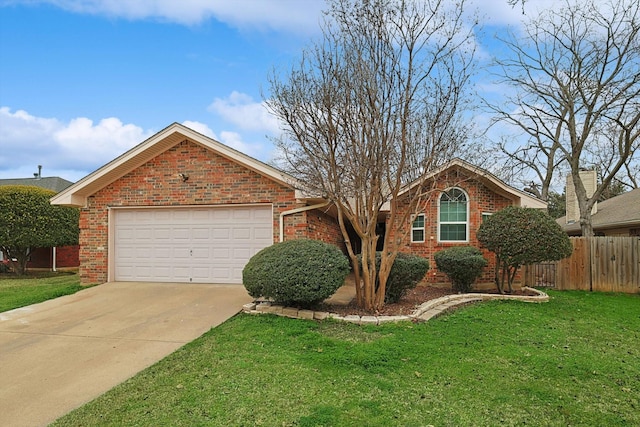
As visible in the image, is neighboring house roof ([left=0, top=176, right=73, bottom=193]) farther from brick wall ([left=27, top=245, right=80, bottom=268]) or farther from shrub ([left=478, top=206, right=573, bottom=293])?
shrub ([left=478, top=206, right=573, bottom=293])

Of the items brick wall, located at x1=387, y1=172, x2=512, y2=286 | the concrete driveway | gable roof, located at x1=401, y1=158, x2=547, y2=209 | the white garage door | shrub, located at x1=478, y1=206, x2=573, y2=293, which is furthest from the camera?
brick wall, located at x1=387, y1=172, x2=512, y2=286

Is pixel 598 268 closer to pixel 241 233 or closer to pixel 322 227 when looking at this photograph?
pixel 322 227

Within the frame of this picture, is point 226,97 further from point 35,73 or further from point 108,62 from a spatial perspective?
point 35,73

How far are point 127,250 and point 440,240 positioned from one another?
9228 millimetres

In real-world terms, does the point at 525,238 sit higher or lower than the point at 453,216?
lower

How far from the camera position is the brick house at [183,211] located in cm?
1094

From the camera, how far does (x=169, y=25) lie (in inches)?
434

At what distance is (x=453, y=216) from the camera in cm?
1327

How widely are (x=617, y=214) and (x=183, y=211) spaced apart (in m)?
16.9

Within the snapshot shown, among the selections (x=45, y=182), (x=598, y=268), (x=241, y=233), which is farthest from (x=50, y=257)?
(x=598, y=268)

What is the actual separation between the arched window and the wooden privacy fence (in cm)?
238

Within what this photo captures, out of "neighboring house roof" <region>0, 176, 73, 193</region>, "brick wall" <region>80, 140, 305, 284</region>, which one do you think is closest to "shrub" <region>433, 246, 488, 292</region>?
"brick wall" <region>80, 140, 305, 284</region>

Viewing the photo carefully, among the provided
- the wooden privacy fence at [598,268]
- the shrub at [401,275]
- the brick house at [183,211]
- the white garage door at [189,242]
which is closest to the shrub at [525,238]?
the brick house at [183,211]

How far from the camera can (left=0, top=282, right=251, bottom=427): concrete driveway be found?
16.0 feet
